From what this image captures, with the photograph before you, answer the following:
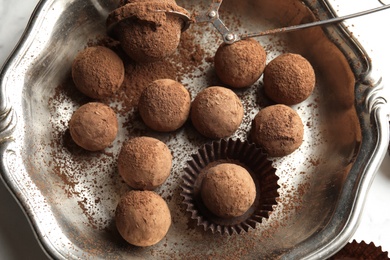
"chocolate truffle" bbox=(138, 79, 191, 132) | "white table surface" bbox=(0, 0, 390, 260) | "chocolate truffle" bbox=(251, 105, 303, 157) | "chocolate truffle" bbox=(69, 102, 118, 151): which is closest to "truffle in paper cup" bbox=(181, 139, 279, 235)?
"chocolate truffle" bbox=(251, 105, 303, 157)

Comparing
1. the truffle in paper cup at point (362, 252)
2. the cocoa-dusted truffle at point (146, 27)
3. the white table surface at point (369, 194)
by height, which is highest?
the cocoa-dusted truffle at point (146, 27)

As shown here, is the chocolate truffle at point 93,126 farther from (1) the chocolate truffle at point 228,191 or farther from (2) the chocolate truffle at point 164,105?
(1) the chocolate truffle at point 228,191

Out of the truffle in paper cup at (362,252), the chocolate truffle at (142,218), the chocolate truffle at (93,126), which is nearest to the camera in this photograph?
the chocolate truffle at (142,218)

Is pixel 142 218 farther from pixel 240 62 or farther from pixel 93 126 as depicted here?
pixel 240 62

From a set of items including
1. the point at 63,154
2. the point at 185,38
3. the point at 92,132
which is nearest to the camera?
the point at 92,132

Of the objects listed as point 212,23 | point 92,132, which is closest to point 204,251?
point 92,132

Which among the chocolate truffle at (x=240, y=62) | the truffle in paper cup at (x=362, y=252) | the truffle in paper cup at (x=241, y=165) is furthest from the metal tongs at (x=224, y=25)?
the truffle in paper cup at (x=362, y=252)

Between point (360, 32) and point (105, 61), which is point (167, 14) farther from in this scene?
point (360, 32)
